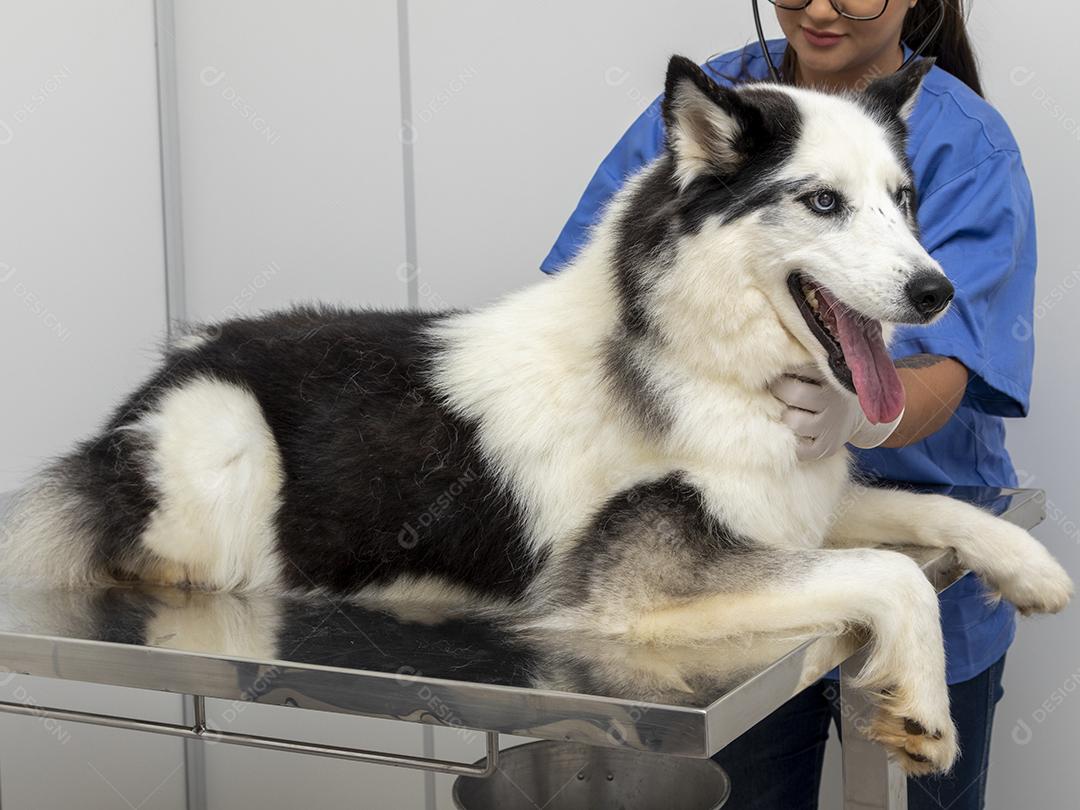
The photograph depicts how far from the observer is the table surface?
1277 mm

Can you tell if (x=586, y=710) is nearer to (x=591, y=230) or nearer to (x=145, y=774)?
(x=591, y=230)

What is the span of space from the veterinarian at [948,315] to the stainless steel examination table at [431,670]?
335mm

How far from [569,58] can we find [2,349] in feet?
4.99

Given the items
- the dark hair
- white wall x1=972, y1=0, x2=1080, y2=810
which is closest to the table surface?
the dark hair

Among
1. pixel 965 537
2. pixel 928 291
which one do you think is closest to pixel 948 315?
pixel 965 537

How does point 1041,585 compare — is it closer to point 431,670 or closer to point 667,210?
point 667,210

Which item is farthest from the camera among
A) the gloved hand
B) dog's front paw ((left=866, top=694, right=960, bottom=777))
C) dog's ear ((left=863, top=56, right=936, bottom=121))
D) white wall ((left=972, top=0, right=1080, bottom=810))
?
white wall ((left=972, top=0, right=1080, bottom=810))

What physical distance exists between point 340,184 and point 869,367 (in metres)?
1.97

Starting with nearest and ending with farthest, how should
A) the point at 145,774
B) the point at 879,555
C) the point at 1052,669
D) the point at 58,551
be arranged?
the point at 879,555, the point at 58,551, the point at 1052,669, the point at 145,774

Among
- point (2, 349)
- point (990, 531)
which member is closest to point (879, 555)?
point (990, 531)

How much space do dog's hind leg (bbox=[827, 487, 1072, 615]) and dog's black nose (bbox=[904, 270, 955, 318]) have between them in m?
0.45

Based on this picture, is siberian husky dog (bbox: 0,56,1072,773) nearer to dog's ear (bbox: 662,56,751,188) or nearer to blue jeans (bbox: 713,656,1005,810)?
dog's ear (bbox: 662,56,751,188)

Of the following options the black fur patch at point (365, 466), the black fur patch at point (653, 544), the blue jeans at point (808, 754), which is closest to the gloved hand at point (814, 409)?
the black fur patch at point (653, 544)

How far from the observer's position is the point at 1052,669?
2811 mm
